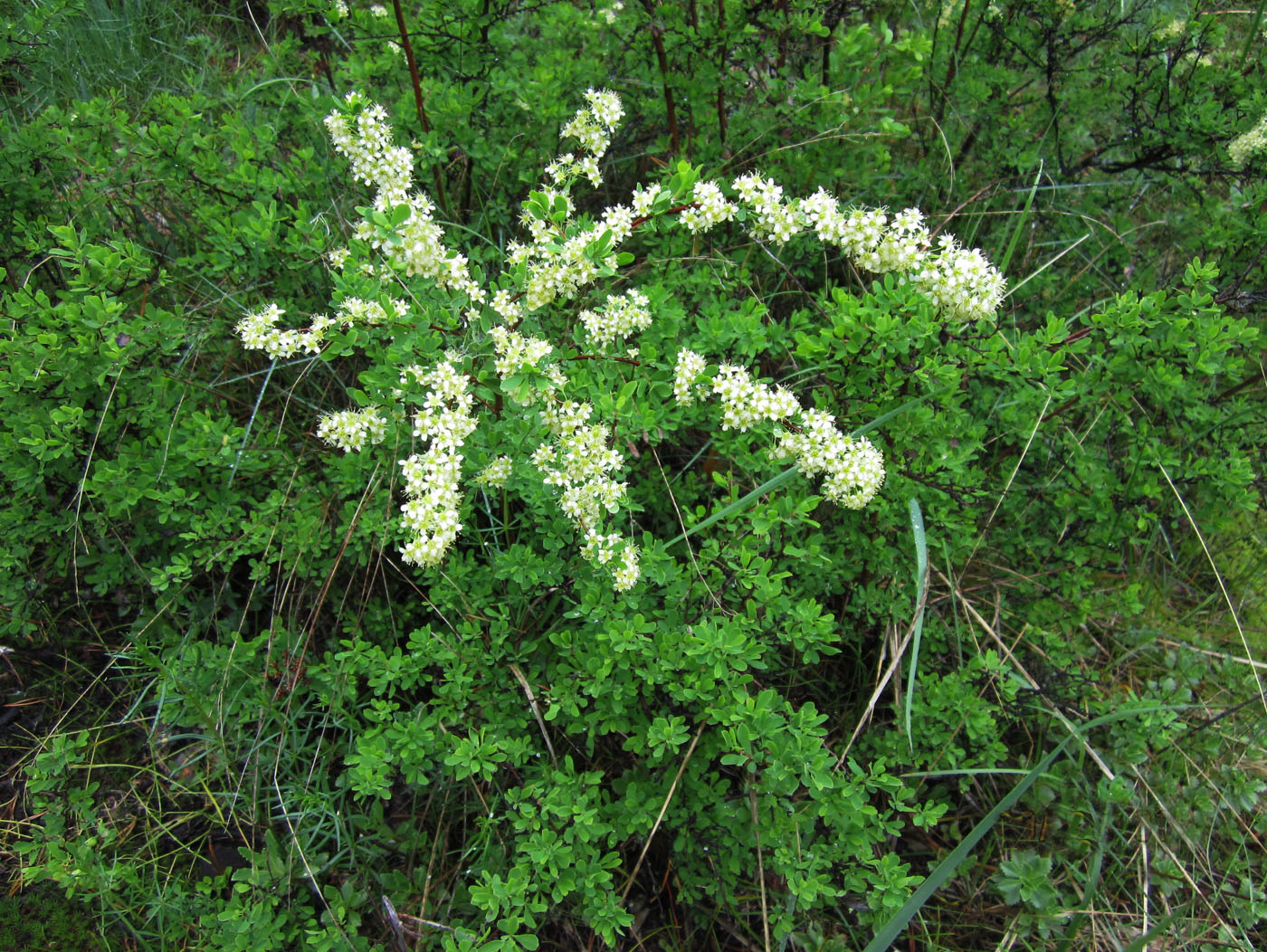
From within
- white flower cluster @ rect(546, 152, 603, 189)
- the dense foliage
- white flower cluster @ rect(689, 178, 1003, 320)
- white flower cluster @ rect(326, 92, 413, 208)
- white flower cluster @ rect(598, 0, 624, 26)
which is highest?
white flower cluster @ rect(598, 0, 624, 26)

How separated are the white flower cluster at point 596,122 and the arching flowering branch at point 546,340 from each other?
54 cm

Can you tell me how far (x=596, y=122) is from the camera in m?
2.71

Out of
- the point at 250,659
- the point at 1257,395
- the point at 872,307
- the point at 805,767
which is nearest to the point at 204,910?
the point at 250,659

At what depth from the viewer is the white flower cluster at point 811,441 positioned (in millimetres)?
2066

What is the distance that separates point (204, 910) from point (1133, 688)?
3396 mm

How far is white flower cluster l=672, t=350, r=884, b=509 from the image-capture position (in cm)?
207

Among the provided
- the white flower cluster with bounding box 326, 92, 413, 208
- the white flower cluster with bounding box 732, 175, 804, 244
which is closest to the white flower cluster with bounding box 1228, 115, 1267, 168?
the white flower cluster with bounding box 732, 175, 804, 244

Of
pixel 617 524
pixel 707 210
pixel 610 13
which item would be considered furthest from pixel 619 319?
pixel 610 13

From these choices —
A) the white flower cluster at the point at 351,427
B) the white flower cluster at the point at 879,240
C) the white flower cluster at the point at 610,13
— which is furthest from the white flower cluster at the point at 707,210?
the white flower cluster at the point at 610,13

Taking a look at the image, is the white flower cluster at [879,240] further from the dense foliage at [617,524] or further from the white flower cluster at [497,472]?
the white flower cluster at [497,472]

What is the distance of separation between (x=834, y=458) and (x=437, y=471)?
1.06 meters

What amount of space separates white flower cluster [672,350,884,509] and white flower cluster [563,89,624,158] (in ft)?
3.47

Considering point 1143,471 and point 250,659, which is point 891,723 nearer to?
point 1143,471

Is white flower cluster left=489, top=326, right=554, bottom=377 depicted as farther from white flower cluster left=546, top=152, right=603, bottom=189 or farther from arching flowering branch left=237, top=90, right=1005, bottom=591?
white flower cluster left=546, top=152, right=603, bottom=189
